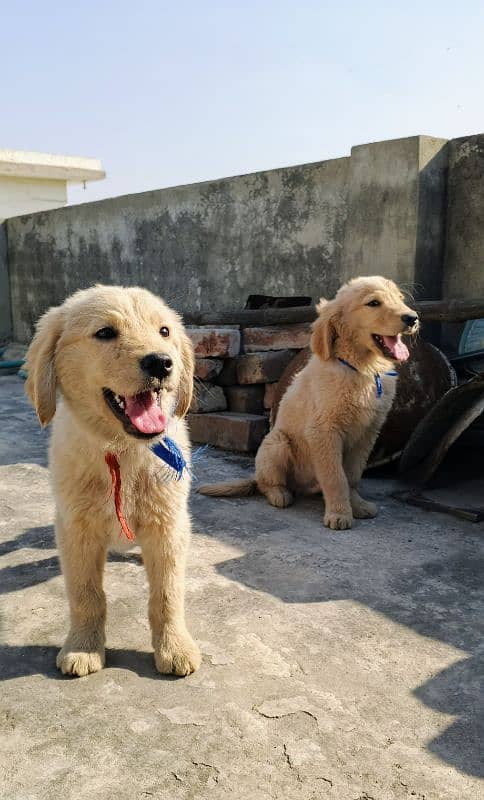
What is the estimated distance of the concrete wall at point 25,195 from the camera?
1592 cm

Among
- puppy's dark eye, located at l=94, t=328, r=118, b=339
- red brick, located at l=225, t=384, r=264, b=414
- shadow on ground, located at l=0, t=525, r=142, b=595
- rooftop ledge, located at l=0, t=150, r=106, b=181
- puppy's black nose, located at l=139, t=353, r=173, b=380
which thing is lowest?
shadow on ground, located at l=0, t=525, r=142, b=595

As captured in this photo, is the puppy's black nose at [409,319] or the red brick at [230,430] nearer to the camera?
the puppy's black nose at [409,319]

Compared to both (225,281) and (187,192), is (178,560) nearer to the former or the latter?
(225,281)

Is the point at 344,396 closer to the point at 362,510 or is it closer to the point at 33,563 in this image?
the point at 362,510

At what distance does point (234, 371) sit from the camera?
643 centimetres

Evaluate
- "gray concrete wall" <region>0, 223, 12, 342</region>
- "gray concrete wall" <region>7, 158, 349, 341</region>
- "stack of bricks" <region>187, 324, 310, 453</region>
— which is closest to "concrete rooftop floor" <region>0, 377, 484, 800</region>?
"stack of bricks" <region>187, 324, 310, 453</region>

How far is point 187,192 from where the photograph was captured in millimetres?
8727

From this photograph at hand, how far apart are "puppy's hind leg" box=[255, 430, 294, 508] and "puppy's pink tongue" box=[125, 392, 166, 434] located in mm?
2329

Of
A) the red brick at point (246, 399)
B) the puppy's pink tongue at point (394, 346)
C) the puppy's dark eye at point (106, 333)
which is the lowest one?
the red brick at point (246, 399)

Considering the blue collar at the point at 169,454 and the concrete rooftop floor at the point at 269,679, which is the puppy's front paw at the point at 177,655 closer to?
the concrete rooftop floor at the point at 269,679

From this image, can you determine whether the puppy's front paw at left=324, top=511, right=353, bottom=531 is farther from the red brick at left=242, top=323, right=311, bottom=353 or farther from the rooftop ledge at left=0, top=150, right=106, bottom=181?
the rooftop ledge at left=0, top=150, right=106, bottom=181

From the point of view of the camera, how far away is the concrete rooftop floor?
2010 mm

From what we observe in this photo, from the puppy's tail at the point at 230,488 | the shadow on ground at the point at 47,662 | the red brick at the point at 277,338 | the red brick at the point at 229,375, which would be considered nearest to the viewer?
the shadow on ground at the point at 47,662

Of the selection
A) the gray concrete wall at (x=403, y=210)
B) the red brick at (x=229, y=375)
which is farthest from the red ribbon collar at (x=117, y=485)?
the gray concrete wall at (x=403, y=210)
